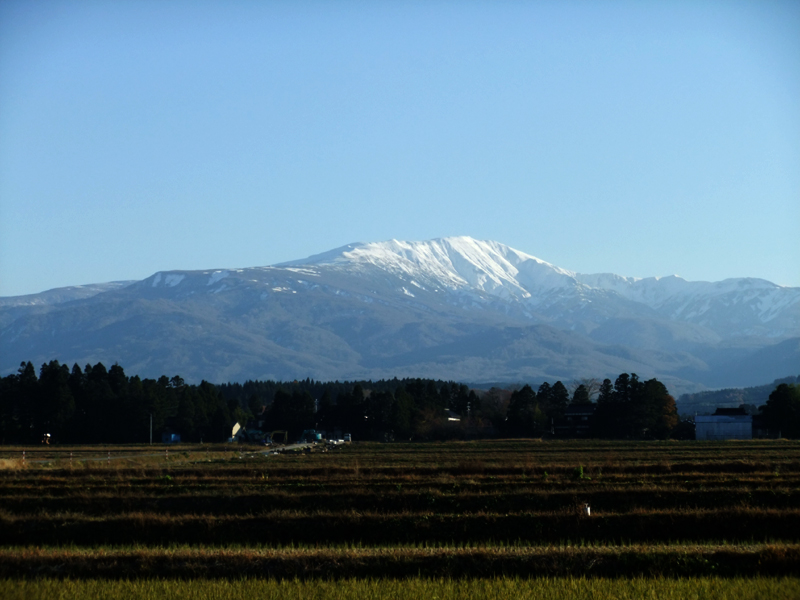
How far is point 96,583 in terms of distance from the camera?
1758cm

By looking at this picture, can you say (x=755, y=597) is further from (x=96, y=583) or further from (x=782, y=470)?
(x=782, y=470)

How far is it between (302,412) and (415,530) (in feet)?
291

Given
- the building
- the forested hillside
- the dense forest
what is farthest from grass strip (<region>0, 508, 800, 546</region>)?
the building

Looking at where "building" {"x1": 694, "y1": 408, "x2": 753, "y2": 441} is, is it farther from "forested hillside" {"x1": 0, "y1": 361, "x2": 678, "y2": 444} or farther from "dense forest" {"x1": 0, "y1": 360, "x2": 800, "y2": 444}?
"forested hillside" {"x1": 0, "y1": 361, "x2": 678, "y2": 444}

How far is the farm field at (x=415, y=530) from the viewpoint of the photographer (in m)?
17.7

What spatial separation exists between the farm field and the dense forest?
60565 mm

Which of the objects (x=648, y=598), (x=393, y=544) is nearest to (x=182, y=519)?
(x=393, y=544)

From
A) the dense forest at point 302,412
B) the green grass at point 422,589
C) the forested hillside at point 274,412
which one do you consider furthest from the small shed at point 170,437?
the green grass at point 422,589

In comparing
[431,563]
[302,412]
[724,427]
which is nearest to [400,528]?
[431,563]

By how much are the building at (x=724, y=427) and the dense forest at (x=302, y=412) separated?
3140 millimetres

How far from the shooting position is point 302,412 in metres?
110

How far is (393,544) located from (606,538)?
5844 millimetres

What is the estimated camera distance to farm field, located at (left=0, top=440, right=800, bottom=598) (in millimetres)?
17672

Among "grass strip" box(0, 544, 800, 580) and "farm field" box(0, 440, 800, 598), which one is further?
"grass strip" box(0, 544, 800, 580)
